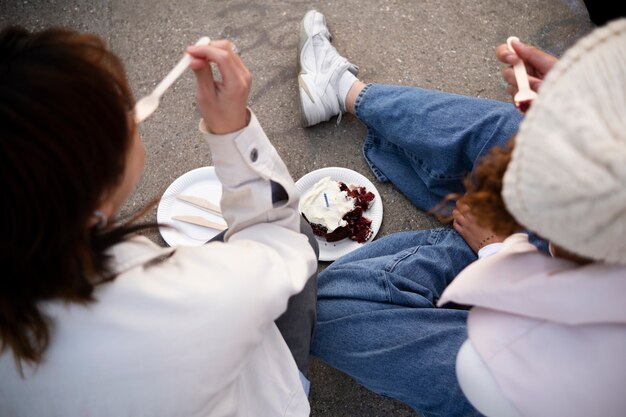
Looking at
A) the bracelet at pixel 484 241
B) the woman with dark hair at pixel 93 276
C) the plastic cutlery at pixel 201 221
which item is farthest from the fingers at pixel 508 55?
the plastic cutlery at pixel 201 221

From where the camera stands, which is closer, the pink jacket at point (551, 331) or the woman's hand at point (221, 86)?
the pink jacket at point (551, 331)

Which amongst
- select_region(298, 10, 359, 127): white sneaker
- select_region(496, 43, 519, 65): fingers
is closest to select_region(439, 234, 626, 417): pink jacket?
select_region(496, 43, 519, 65): fingers

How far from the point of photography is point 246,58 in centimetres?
151

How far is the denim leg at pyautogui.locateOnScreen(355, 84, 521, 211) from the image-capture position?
3.68 feet

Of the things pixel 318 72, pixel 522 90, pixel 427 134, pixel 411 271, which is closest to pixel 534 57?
pixel 522 90

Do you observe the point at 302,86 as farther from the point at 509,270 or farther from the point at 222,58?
the point at 509,270

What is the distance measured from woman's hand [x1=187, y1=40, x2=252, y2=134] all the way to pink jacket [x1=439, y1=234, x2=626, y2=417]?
408mm

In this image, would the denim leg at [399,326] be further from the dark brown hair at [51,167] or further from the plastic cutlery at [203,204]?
the dark brown hair at [51,167]

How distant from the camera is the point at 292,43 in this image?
60.5 inches

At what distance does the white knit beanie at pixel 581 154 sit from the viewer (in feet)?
1.51

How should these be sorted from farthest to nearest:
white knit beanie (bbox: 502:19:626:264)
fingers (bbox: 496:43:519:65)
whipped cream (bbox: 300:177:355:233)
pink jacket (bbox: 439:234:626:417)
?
whipped cream (bbox: 300:177:355:233), fingers (bbox: 496:43:519:65), pink jacket (bbox: 439:234:626:417), white knit beanie (bbox: 502:19:626:264)

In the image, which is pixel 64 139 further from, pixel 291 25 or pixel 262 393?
pixel 291 25

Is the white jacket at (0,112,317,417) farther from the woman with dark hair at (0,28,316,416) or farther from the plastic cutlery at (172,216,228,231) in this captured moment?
the plastic cutlery at (172,216,228,231)

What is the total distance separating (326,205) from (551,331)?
652mm
